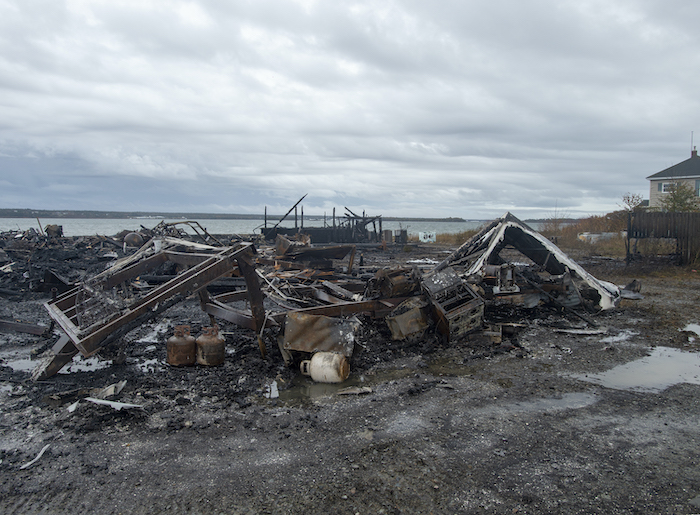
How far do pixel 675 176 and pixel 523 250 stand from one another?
36.5 m

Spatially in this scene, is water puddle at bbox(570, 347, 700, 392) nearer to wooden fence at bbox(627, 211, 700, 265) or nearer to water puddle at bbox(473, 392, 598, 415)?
water puddle at bbox(473, 392, 598, 415)

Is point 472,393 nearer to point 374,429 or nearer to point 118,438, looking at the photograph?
point 374,429

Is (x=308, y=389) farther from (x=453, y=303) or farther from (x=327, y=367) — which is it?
(x=453, y=303)

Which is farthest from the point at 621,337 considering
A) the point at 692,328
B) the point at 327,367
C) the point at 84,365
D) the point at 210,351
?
the point at 84,365

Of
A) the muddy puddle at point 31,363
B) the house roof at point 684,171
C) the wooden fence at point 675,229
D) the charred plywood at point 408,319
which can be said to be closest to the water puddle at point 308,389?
the charred plywood at point 408,319

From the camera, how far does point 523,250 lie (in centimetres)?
1295

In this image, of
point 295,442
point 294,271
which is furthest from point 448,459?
point 294,271

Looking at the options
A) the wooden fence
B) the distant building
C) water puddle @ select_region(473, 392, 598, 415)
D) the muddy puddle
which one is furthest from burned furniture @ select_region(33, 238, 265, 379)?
the distant building

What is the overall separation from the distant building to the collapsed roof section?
34.8 meters

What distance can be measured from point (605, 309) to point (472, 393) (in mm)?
6519

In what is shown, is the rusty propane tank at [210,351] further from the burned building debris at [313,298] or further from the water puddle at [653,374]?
the water puddle at [653,374]

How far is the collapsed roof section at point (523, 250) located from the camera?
10.4 m

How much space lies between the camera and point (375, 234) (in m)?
34.9

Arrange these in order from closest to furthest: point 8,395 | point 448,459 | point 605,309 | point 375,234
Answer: point 448,459
point 8,395
point 605,309
point 375,234
